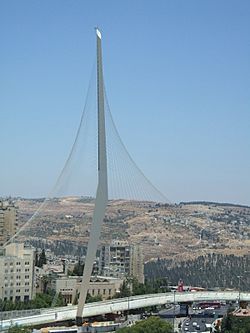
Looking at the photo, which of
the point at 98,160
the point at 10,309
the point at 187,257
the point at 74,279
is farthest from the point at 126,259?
the point at 98,160

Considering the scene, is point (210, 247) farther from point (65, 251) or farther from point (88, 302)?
point (88, 302)

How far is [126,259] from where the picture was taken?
100 feet

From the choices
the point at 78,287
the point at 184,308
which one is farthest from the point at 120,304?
the point at 184,308

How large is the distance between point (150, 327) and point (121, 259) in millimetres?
14674

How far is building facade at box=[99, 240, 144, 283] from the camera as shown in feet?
97.7

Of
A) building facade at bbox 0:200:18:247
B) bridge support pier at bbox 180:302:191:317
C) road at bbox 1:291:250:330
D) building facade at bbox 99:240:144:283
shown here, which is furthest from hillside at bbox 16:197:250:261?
road at bbox 1:291:250:330

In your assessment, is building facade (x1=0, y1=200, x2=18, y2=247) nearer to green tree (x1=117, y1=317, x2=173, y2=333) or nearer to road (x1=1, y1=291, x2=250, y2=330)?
road (x1=1, y1=291, x2=250, y2=330)

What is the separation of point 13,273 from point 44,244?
12605 mm

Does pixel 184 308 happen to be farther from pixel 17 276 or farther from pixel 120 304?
pixel 17 276

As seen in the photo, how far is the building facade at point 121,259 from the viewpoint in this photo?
29.8m

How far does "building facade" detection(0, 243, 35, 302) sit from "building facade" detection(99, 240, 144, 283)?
6.38 m

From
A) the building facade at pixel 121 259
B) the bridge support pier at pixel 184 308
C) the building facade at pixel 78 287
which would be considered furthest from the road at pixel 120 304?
the building facade at pixel 121 259

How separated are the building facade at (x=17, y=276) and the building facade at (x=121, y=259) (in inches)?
251

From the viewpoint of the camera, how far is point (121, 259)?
100 ft
